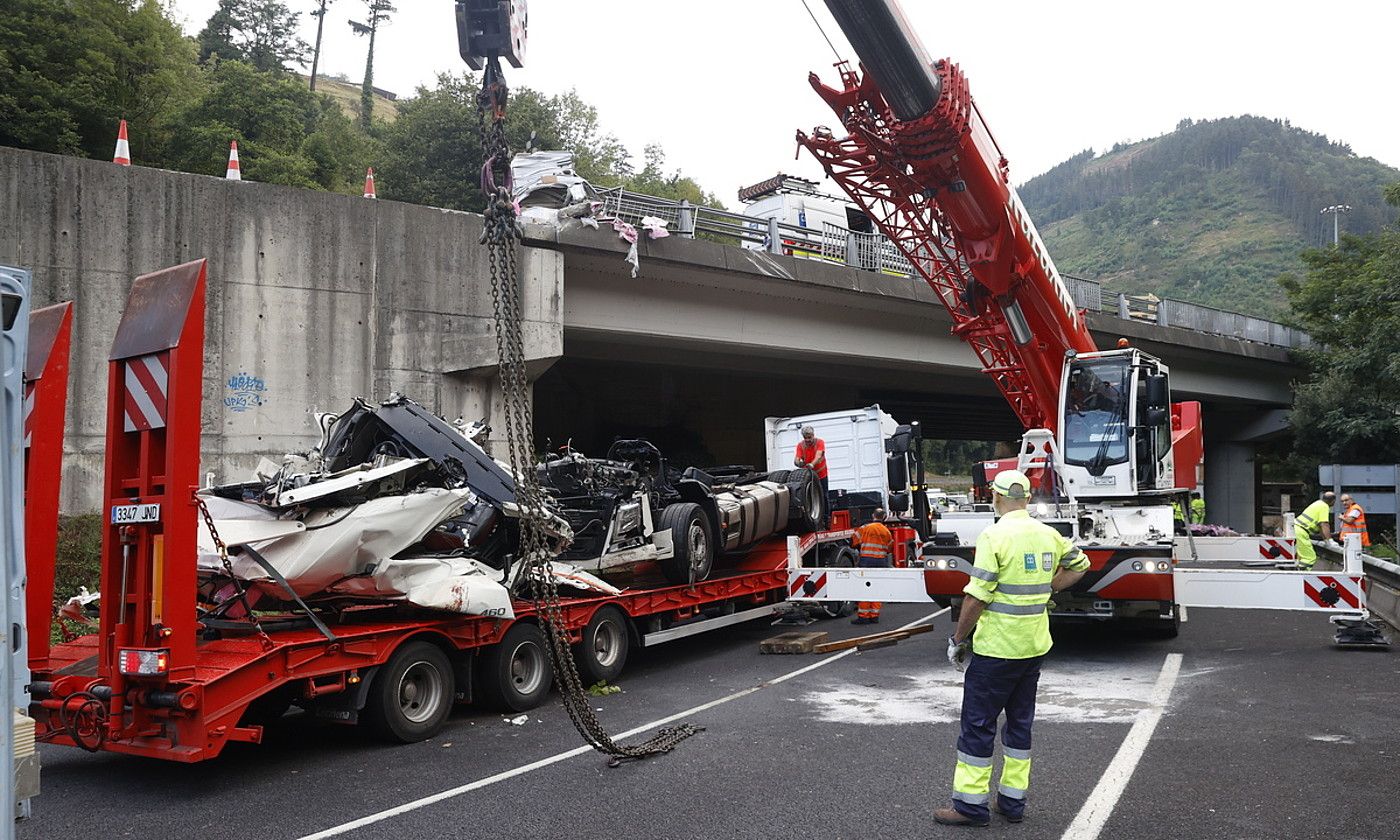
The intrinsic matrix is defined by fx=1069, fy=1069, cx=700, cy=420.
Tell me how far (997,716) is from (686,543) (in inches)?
208

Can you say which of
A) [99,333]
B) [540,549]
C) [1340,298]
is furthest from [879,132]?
[1340,298]

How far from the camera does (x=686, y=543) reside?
1034 centimetres

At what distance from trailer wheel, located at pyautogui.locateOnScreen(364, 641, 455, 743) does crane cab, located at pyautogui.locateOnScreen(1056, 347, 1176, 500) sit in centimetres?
680

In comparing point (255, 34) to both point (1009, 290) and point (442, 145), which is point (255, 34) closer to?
point (442, 145)

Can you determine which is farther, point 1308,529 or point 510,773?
point 1308,529

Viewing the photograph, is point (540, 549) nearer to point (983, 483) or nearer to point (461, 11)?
point (461, 11)

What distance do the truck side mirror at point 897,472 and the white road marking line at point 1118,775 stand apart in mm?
7047

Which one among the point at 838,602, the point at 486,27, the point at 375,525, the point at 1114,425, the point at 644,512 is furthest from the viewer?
the point at 838,602

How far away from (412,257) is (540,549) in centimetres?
963

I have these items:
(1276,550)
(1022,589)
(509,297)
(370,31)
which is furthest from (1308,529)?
(370,31)

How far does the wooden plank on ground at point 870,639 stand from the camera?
35.7 ft

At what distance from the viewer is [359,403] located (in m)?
8.43

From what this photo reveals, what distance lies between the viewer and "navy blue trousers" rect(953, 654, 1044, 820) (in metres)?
5.25

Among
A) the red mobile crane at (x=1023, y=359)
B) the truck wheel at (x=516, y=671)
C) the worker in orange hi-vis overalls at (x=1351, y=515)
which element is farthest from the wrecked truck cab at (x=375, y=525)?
the worker in orange hi-vis overalls at (x=1351, y=515)
